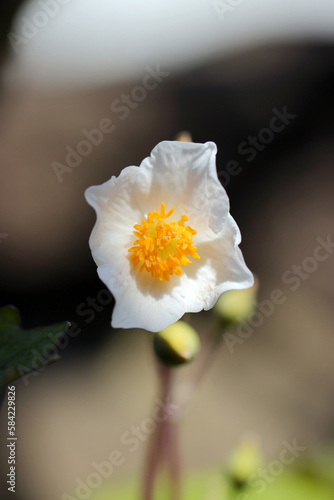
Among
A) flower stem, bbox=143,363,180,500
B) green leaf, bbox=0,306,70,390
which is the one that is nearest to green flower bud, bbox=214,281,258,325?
flower stem, bbox=143,363,180,500

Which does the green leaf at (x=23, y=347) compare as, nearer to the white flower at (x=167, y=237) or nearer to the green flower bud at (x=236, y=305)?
the white flower at (x=167, y=237)

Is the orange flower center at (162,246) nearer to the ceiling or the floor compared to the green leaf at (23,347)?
nearer to the floor

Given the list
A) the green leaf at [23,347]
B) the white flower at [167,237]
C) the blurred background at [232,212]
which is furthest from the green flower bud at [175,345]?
the blurred background at [232,212]

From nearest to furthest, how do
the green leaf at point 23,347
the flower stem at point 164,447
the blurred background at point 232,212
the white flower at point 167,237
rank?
the green leaf at point 23,347 → the white flower at point 167,237 → the flower stem at point 164,447 → the blurred background at point 232,212

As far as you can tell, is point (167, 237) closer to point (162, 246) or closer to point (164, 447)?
point (162, 246)

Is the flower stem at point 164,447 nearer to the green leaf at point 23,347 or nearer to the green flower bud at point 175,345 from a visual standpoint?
the green flower bud at point 175,345

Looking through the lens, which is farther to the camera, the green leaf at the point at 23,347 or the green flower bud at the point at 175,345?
the green flower bud at the point at 175,345

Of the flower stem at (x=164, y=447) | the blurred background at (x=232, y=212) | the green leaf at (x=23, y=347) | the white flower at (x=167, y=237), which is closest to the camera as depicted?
the green leaf at (x=23, y=347)
